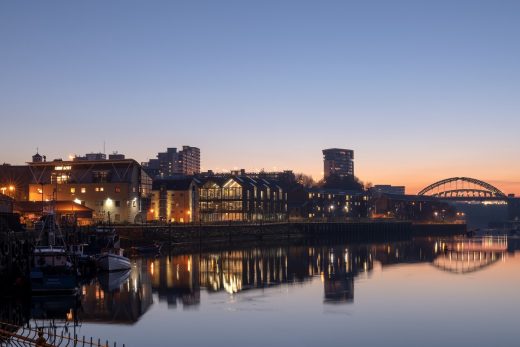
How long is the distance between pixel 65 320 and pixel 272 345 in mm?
14400

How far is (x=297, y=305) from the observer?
51.8 metres

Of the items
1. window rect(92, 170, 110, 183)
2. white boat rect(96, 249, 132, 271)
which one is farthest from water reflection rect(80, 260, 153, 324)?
window rect(92, 170, 110, 183)

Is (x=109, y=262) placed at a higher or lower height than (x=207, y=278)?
higher

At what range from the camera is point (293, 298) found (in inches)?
2191

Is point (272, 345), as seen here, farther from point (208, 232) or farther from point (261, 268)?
point (208, 232)

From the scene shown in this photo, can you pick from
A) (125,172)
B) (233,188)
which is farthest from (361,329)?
(233,188)

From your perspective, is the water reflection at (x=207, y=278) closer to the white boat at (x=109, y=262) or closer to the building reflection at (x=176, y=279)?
the building reflection at (x=176, y=279)

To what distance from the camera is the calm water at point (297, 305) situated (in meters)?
40.9

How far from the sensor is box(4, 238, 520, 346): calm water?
4091 cm

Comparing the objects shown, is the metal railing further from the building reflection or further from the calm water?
the building reflection

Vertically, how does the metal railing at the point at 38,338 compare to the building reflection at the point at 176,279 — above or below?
above

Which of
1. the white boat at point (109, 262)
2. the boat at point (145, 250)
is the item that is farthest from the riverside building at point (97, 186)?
the white boat at point (109, 262)

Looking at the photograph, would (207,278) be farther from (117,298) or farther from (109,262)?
(117,298)

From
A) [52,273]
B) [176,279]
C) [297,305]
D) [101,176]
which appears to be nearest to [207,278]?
[176,279]
